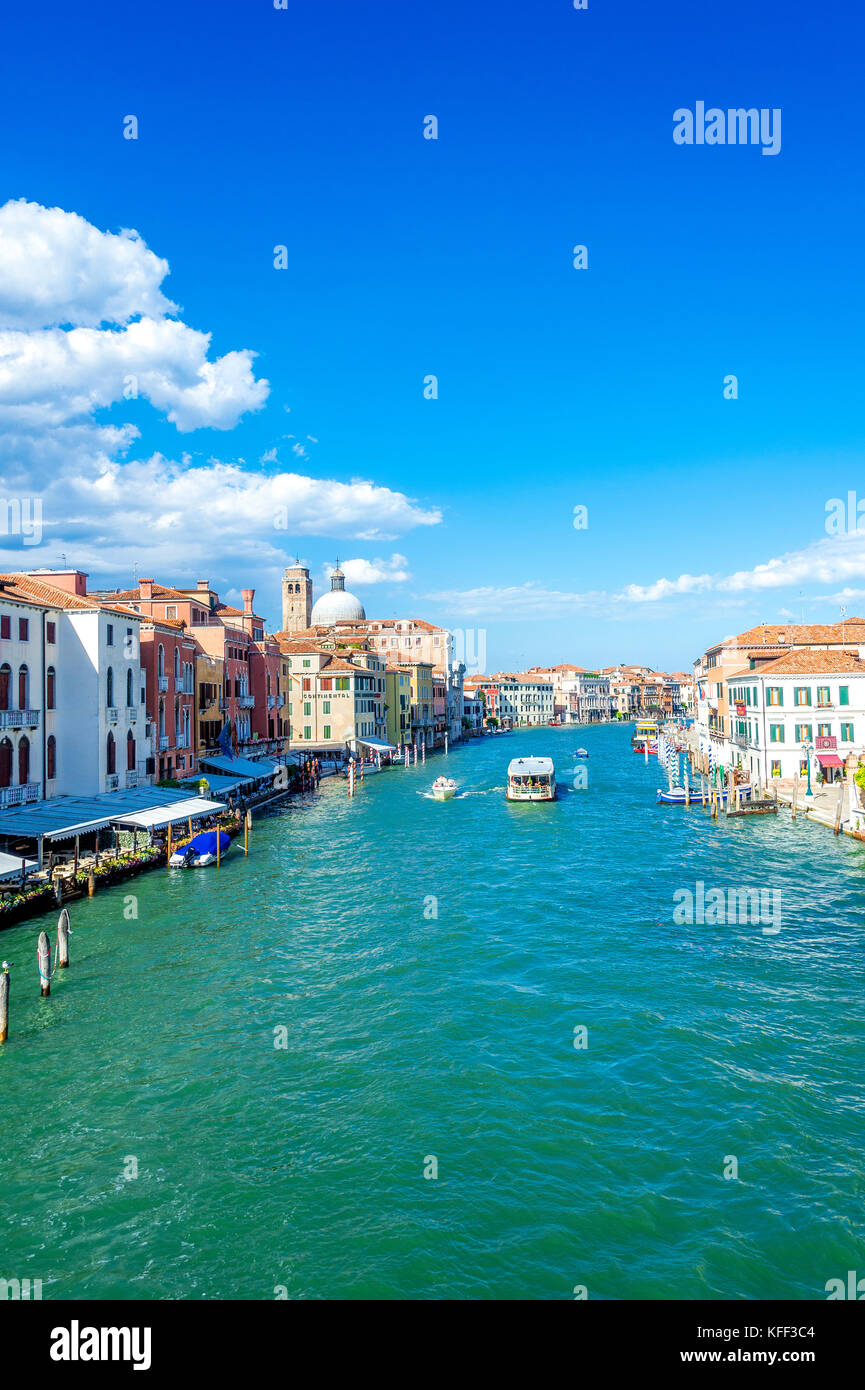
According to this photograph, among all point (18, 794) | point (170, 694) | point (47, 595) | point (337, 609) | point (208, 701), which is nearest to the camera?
point (18, 794)

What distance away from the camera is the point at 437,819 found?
45.7 meters

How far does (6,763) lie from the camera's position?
2922 cm

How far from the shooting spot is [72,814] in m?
28.7

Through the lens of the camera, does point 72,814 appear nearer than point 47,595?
Yes

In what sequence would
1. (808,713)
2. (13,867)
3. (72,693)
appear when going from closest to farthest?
(13,867) → (72,693) → (808,713)

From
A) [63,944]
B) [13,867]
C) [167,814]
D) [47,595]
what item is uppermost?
[47,595]

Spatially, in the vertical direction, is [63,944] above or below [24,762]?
below

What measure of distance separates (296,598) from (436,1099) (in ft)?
371

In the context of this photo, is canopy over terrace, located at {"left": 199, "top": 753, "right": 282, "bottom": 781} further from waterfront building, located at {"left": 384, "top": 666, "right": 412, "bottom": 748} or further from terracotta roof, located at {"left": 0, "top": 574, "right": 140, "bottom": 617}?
waterfront building, located at {"left": 384, "top": 666, "right": 412, "bottom": 748}

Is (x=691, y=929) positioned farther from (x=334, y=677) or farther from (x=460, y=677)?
(x=460, y=677)

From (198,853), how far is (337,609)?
8666 cm

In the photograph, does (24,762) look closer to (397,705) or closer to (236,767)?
(236,767)

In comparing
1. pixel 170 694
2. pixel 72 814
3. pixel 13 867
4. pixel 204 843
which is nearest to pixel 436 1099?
pixel 13 867

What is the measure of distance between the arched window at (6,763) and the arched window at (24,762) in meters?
0.59
